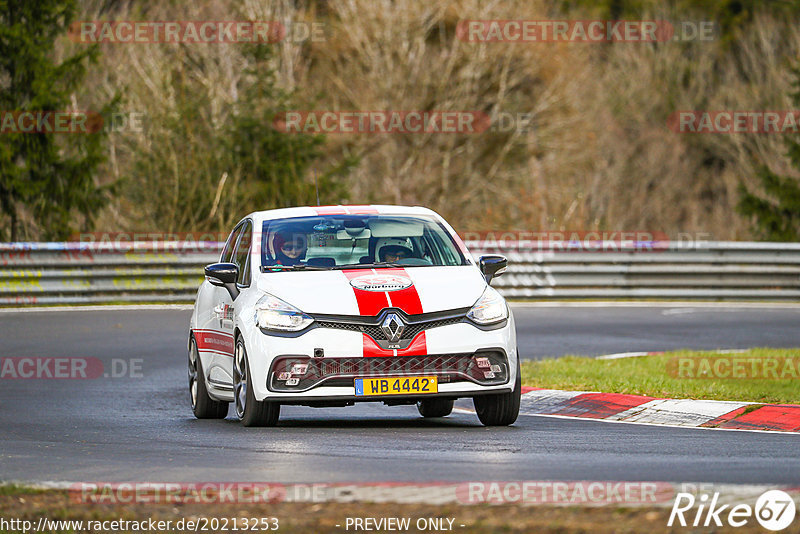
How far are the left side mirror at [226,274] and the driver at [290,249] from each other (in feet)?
1.20

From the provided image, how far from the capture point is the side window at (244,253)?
11.5m

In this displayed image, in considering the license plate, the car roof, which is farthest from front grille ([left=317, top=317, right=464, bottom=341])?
the car roof

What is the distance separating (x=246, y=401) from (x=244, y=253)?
64.0 inches

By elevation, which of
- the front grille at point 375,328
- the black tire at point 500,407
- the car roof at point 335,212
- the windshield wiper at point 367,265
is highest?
the car roof at point 335,212

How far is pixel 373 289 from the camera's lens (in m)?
10.5

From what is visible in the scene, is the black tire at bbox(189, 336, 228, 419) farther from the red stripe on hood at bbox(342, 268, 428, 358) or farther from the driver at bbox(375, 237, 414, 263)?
the red stripe on hood at bbox(342, 268, 428, 358)

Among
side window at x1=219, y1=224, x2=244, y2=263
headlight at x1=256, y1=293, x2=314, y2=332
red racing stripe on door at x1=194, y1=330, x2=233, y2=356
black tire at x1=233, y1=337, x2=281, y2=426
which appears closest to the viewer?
headlight at x1=256, y1=293, x2=314, y2=332

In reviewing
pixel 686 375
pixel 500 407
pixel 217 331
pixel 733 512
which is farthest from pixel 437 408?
pixel 733 512

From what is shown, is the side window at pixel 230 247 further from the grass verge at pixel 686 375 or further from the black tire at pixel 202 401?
the grass verge at pixel 686 375

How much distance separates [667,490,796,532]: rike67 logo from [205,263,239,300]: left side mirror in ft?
17.7

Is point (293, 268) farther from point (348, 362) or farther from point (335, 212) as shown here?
point (348, 362)

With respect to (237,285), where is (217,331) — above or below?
below

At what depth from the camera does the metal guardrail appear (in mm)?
24766

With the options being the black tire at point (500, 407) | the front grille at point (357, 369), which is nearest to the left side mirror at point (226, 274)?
the front grille at point (357, 369)
